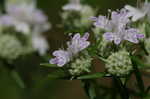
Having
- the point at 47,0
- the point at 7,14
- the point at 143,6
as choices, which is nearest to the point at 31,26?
the point at 7,14

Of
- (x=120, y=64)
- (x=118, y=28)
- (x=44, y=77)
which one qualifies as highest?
(x=118, y=28)

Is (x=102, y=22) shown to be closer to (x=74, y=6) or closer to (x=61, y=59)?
(x=61, y=59)

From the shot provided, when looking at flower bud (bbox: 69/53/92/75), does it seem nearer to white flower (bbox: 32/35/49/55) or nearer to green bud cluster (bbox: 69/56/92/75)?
green bud cluster (bbox: 69/56/92/75)

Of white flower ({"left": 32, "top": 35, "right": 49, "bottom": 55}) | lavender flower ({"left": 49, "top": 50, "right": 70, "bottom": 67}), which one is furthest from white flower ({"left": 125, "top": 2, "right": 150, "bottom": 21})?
white flower ({"left": 32, "top": 35, "right": 49, "bottom": 55})

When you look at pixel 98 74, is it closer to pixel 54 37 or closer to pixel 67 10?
pixel 67 10

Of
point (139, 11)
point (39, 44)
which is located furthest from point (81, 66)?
point (39, 44)

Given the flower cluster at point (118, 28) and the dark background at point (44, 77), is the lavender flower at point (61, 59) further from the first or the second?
the dark background at point (44, 77)
